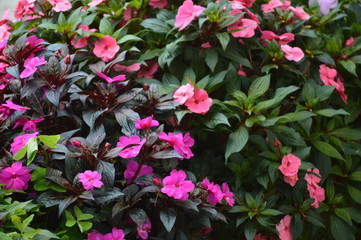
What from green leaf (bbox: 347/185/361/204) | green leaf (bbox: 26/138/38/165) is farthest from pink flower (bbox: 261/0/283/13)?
green leaf (bbox: 26/138/38/165)

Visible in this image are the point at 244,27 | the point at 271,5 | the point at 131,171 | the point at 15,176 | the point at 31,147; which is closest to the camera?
the point at 31,147

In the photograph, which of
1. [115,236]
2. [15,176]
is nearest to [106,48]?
[15,176]

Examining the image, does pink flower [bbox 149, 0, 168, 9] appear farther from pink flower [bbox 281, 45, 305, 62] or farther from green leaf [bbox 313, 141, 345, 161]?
green leaf [bbox 313, 141, 345, 161]

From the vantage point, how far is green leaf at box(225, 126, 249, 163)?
172cm

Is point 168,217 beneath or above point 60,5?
beneath

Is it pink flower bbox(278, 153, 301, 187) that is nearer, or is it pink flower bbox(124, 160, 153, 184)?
pink flower bbox(124, 160, 153, 184)

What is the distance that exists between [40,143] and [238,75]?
0.84m

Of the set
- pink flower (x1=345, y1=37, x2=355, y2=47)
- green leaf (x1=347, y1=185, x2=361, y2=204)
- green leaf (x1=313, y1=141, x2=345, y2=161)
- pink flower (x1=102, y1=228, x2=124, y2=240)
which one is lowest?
green leaf (x1=347, y1=185, x2=361, y2=204)

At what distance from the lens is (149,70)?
80.0 inches

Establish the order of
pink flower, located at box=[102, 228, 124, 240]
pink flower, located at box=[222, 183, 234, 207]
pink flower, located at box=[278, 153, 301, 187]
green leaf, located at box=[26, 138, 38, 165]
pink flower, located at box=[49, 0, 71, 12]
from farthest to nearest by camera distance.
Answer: pink flower, located at box=[49, 0, 71, 12] → pink flower, located at box=[278, 153, 301, 187] → pink flower, located at box=[222, 183, 234, 207] → pink flower, located at box=[102, 228, 124, 240] → green leaf, located at box=[26, 138, 38, 165]

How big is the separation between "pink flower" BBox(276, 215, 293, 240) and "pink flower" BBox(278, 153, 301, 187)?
143 mm

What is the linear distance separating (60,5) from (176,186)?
1.01 m

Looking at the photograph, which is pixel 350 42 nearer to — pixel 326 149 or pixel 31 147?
pixel 326 149

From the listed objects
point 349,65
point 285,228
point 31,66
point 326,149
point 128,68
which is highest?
point 31,66
